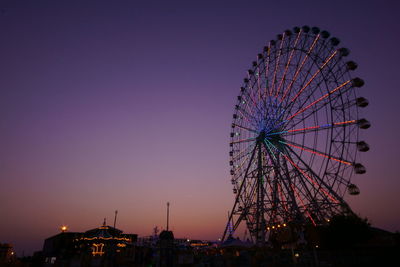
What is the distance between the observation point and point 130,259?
2011 cm

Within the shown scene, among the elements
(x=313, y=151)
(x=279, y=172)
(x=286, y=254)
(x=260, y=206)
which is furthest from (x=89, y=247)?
(x=313, y=151)

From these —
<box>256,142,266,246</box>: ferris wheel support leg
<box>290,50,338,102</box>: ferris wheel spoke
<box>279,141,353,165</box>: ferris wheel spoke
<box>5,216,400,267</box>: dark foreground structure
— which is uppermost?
<box>290,50,338,102</box>: ferris wheel spoke

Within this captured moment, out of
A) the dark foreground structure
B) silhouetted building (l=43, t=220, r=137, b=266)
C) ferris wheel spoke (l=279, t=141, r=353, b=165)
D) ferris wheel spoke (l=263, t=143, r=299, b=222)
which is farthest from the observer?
ferris wheel spoke (l=263, t=143, r=299, b=222)

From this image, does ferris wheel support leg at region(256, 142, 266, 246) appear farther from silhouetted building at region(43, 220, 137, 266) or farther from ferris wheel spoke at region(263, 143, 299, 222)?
silhouetted building at region(43, 220, 137, 266)

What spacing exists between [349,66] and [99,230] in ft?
109

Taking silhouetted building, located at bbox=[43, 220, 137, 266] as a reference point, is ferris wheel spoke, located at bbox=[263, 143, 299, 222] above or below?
above

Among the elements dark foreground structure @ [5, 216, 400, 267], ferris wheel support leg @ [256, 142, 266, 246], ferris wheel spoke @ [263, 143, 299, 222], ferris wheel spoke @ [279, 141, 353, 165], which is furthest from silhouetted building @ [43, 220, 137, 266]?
ferris wheel spoke @ [279, 141, 353, 165]

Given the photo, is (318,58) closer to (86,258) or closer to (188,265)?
(188,265)

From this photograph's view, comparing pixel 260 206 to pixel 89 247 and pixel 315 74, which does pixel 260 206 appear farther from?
pixel 89 247

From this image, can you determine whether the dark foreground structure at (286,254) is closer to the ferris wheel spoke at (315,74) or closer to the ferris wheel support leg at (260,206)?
the ferris wheel support leg at (260,206)

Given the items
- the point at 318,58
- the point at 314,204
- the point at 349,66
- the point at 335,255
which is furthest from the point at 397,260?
the point at 318,58

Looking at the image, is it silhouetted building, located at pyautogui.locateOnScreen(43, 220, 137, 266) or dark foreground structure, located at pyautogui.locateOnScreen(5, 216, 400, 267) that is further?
silhouetted building, located at pyautogui.locateOnScreen(43, 220, 137, 266)

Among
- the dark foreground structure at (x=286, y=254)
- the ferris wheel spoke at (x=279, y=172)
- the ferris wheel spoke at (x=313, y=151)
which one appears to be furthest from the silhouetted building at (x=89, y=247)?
the ferris wheel spoke at (x=313, y=151)

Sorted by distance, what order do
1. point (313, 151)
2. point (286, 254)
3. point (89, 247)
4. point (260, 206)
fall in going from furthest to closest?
point (89, 247) < point (260, 206) < point (313, 151) < point (286, 254)
